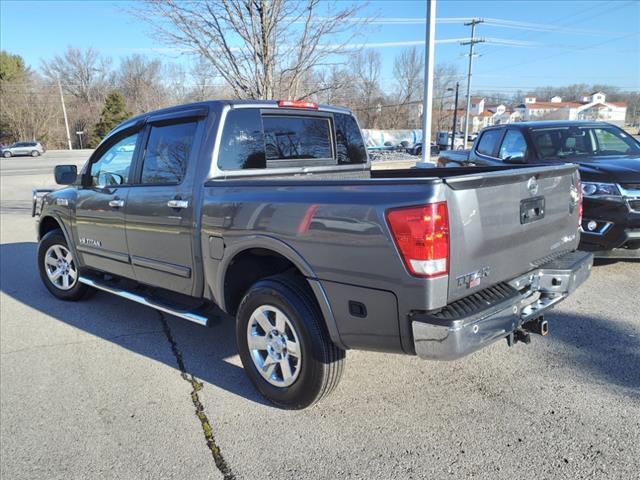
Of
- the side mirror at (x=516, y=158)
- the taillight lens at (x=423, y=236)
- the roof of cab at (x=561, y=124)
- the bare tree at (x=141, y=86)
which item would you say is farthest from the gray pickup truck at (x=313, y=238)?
the bare tree at (x=141, y=86)

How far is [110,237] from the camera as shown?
441 cm

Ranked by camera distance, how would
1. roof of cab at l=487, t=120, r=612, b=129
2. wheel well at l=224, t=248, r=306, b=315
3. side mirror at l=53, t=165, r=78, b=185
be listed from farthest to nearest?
roof of cab at l=487, t=120, r=612, b=129
side mirror at l=53, t=165, r=78, b=185
wheel well at l=224, t=248, r=306, b=315

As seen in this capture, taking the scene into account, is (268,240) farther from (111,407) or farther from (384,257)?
(111,407)

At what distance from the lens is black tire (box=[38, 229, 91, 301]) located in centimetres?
527

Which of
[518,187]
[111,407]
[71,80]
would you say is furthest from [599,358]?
[71,80]

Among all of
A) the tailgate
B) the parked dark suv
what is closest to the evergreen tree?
the parked dark suv

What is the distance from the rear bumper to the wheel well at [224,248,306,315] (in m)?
1.26

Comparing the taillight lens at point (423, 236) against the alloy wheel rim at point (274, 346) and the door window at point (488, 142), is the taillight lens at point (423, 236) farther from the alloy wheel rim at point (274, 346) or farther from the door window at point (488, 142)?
the door window at point (488, 142)

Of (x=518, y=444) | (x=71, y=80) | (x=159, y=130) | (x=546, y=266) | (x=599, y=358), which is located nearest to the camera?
(x=518, y=444)

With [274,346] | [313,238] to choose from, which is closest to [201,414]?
[274,346]

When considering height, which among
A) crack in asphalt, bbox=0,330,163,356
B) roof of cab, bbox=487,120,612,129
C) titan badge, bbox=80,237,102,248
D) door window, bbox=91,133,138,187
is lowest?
crack in asphalt, bbox=0,330,163,356

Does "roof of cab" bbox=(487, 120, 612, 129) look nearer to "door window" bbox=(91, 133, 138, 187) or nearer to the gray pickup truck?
the gray pickup truck

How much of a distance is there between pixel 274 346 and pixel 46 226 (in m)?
4.07

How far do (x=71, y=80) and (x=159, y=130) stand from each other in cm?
8956
